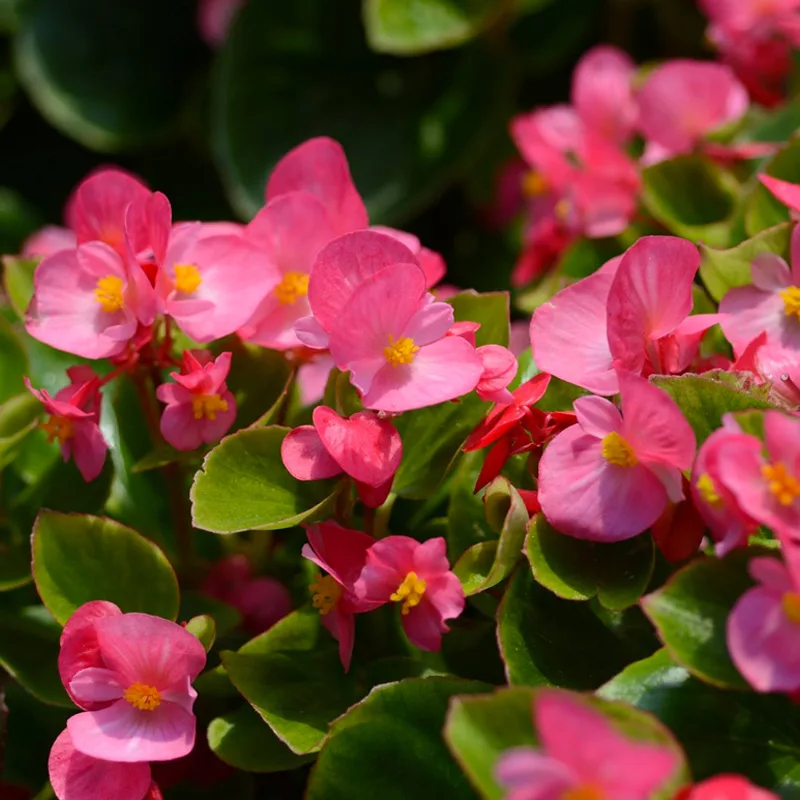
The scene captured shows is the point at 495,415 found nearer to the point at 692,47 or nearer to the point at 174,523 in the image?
the point at 174,523

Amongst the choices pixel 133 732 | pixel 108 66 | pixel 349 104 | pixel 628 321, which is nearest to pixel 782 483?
pixel 628 321

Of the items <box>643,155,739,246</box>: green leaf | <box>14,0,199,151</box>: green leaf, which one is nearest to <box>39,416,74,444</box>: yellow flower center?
<box>643,155,739,246</box>: green leaf

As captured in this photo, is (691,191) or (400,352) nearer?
(400,352)

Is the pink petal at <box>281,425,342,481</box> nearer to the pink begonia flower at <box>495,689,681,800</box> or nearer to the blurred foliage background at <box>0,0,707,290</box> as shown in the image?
the pink begonia flower at <box>495,689,681,800</box>

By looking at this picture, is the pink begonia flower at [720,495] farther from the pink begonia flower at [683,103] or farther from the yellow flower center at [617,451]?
the pink begonia flower at [683,103]

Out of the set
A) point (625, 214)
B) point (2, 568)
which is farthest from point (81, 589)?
point (625, 214)

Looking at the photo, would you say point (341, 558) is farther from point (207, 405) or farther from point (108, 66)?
point (108, 66)

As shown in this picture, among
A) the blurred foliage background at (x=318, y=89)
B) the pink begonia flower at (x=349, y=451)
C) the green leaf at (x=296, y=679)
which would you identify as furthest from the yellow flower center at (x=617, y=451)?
the blurred foliage background at (x=318, y=89)
